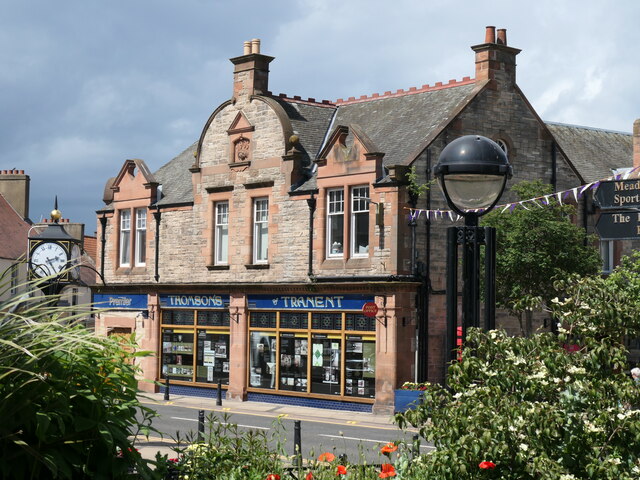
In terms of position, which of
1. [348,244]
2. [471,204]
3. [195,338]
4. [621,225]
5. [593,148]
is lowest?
[195,338]

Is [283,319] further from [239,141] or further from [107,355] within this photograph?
[107,355]

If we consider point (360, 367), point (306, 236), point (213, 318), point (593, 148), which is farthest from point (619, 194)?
point (593, 148)

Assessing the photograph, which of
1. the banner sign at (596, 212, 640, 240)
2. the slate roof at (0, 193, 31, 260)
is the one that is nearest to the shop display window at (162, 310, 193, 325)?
the banner sign at (596, 212, 640, 240)

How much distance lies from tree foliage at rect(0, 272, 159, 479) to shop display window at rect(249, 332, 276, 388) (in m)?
25.7

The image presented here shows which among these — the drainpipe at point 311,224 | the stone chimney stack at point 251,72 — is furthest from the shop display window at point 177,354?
the stone chimney stack at point 251,72

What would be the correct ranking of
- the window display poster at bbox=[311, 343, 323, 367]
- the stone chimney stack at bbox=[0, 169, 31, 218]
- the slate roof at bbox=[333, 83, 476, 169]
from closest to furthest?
1. the slate roof at bbox=[333, 83, 476, 169]
2. the window display poster at bbox=[311, 343, 323, 367]
3. the stone chimney stack at bbox=[0, 169, 31, 218]

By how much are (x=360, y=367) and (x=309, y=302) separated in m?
2.78

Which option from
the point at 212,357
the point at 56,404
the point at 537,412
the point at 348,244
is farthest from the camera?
the point at 212,357

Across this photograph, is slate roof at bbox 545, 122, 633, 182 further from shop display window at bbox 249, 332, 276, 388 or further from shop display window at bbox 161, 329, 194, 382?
shop display window at bbox 161, 329, 194, 382

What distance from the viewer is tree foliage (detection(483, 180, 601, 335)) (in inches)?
1134

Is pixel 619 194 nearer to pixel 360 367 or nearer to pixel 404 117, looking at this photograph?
pixel 360 367

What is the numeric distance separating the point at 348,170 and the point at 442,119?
331cm

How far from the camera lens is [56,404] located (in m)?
7.49

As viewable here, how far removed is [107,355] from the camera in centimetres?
A: 820
